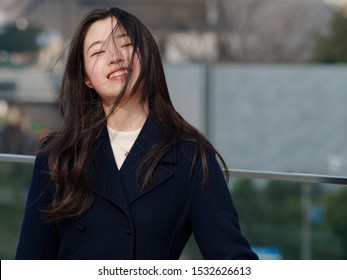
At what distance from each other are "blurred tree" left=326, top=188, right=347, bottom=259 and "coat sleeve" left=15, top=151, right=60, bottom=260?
7.07 ft

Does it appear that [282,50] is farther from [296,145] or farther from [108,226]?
[108,226]

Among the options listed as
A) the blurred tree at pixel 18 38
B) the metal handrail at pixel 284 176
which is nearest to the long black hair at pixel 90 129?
the metal handrail at pixel 284 176

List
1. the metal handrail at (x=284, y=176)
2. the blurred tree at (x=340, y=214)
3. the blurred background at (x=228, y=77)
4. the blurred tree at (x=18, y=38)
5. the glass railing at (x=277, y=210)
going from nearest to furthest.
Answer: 1. the metal handrail at (x=284, y=176)
2. the glass railing at (x=277, y=210)
3. the blurred tree at (x=340, y=214)
4. the blurred background at (x=228, y=77)
5. the blurred tree at (x=18, y=38)

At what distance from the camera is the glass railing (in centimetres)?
419

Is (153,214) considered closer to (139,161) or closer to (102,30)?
(139,161)

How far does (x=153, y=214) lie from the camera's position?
2.29m

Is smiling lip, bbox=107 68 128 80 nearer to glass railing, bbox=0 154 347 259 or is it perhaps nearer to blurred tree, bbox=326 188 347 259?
glass railing, bbox=0 154 347 259

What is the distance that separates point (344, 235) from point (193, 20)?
16.2 metres

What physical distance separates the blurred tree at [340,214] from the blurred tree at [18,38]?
44.6ft

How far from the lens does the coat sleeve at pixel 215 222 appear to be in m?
2.30

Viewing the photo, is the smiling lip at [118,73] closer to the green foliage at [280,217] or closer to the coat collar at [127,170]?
the coat collar at [127,170]

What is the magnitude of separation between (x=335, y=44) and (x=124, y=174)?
61.5 feet
